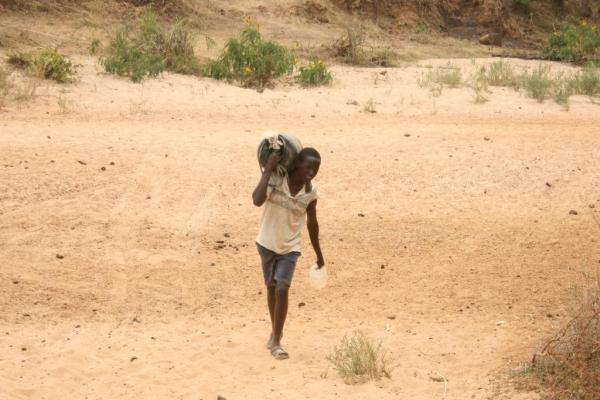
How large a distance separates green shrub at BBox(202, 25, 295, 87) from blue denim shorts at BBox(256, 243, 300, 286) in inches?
238

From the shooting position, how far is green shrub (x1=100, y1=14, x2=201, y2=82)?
36.6ft

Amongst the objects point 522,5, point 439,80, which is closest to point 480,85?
point 439,80

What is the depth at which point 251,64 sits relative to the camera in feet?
38.2

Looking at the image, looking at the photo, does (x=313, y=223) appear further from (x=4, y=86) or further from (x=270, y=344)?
(x=4, y=86)

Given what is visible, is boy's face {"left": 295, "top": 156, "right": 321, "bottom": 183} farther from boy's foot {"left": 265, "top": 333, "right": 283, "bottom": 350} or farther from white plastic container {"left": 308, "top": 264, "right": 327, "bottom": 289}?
boy's foot {"left": 265, "top": 333, "right": 283, "bottom": 350}

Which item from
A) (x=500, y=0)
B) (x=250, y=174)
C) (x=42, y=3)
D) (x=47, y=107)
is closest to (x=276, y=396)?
(x=250, y=174)

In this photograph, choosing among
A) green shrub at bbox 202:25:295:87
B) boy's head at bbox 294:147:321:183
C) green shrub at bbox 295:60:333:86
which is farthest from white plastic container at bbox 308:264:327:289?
green shrub at bbox 295:60:333:86

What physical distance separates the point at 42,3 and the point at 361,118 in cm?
546

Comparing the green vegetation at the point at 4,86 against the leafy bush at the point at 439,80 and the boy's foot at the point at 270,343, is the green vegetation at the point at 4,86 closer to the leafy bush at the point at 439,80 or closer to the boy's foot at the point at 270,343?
the leafy bush at the point at 439,80

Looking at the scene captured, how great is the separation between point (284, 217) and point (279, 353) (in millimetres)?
792

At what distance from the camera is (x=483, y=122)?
422 inches

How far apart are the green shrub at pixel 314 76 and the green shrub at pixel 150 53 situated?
1210 millimetres

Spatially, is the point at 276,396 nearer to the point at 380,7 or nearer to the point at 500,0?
the point at 380,7

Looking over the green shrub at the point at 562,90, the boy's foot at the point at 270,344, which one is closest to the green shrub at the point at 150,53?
the green shrub at the point at 562,90
